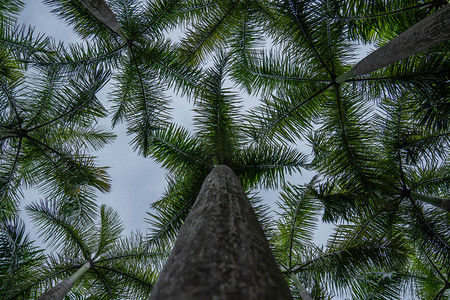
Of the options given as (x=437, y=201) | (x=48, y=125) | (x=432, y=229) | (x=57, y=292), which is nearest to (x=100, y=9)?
(x=48, y=125)

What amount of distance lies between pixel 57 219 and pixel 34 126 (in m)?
2.11

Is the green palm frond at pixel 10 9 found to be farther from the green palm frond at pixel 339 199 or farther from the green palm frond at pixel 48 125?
the green palm frond at pixel 339 199

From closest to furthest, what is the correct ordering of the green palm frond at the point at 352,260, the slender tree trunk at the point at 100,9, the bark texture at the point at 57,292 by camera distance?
the slender tree trunk at the point at 100,9 → the bark texture at the point at 57,292 → the green palm frond at the point at 352,260

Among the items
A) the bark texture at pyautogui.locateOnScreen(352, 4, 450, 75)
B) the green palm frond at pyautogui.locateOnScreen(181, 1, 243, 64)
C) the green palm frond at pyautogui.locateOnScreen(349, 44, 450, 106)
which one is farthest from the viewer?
the green palm frond at pyautogui.locateOnScreen(181, 1, 243, 64)

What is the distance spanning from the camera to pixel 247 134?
554cm

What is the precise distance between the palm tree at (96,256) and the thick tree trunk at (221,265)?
185 inches

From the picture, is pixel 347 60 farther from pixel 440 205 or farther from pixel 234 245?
pixel 234 245

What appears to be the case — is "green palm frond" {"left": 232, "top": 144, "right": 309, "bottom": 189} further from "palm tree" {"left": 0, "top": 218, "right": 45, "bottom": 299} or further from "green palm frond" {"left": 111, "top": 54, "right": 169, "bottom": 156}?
"palm tree" {"left": 0, "top": 218, "right": 45, "bottom": 299}

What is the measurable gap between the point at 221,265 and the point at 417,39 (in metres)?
3.17

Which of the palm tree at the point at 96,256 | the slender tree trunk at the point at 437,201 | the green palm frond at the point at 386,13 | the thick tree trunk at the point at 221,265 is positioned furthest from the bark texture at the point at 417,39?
the palm tree at the point at 96,256

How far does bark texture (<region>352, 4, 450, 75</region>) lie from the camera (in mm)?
2652

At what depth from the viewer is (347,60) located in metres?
5.49

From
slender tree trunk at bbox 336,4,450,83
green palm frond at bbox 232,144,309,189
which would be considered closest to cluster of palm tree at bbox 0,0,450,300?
green palm frond at bbox 232,144,309,189

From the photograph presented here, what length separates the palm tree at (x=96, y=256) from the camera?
19.7ft
